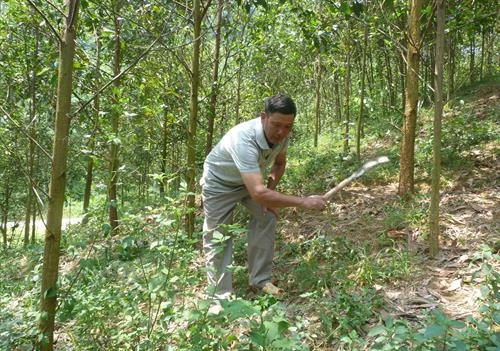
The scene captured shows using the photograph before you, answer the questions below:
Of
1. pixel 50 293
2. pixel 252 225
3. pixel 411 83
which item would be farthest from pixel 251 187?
pixel 411 83

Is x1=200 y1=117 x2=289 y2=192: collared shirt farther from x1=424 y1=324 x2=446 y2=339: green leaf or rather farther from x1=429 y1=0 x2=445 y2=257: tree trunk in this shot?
x1=424 y1=324 x2=446 y2=339: green leaf

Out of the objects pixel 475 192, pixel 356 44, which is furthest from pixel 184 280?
pixel 356 44

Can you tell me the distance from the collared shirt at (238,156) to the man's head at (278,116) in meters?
0.10

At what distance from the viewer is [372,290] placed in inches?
121

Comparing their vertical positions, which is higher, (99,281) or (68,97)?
(68,97)

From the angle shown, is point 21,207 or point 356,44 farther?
point 21,207

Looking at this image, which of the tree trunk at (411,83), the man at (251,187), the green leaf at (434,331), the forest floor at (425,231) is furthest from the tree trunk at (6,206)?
the green leaf at (434,331)

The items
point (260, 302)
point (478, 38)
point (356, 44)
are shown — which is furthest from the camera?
point (478, 38)

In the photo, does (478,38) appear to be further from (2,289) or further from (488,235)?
(2,289)

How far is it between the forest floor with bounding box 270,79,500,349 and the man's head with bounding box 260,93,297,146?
51.4 inches

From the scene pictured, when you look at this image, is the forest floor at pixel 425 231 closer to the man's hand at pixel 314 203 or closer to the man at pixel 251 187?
the man at pixel 251 187

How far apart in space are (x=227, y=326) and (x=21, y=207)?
551 inches

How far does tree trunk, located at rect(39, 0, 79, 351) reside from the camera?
208 cm

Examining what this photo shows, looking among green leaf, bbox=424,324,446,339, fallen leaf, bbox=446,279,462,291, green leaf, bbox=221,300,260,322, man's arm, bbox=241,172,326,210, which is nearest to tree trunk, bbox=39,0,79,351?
green leaf, bbox=221,300,260,322
